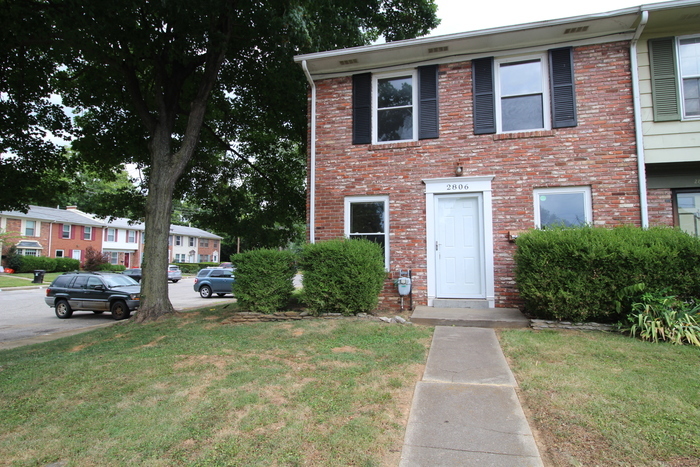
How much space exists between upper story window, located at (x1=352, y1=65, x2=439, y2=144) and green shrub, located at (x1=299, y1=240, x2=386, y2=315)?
2.78 metres

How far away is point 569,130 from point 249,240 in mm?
9851

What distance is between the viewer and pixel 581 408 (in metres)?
2.95

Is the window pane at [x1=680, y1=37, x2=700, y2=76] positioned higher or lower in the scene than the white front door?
higher

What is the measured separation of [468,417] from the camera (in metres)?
2.92

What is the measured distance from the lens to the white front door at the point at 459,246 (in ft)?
24.0

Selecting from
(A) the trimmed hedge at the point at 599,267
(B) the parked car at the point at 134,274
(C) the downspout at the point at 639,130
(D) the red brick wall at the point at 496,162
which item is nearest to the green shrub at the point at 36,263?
(B) the parked car at the point at 134,274

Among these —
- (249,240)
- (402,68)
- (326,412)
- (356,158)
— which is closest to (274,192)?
(249,240)

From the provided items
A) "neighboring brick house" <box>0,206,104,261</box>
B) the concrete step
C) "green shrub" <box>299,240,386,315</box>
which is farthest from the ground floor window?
"neighboring brick house" <box>0,206,104,261</box>

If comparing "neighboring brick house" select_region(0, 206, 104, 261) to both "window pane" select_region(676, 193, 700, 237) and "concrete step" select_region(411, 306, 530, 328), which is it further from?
"window pane" select_region(676, 193, 700, 237)

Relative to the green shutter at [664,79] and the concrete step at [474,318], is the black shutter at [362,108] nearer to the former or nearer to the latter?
the concrete step at [474,318]

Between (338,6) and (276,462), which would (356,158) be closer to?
(338,6)

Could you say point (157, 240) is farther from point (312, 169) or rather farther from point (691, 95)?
point (691, 95)

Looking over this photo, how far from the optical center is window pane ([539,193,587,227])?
6.98 meters

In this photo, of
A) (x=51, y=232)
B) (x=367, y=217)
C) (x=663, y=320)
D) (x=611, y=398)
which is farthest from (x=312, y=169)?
(x=51, y=232)
